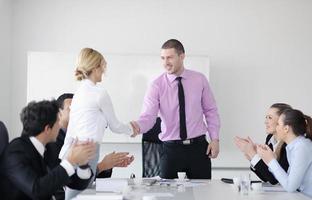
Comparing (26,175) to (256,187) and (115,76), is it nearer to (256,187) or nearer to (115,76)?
(256,187)

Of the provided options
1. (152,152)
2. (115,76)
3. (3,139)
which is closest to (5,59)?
(115,76)

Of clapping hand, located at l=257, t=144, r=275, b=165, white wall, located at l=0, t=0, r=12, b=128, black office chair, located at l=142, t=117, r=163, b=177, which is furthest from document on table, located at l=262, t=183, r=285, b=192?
white wall, located at l=0, t=0, r=12, b=128

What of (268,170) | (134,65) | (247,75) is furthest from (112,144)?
(268,170)

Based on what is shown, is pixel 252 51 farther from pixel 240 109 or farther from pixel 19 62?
pixel 19 62

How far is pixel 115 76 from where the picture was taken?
5254 millimetres

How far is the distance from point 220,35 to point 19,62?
2.46 meters

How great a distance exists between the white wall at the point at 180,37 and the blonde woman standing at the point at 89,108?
7.39ft

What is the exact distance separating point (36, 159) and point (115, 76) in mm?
3016

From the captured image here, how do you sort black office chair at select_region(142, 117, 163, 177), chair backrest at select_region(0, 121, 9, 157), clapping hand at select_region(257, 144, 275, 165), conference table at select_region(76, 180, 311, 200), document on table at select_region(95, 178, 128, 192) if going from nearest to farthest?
chair backrest at select_region(0, 121, 9, 157)
conference table at select_region(76, 180, 311, 200)
document on table at select_region(95, 178, 128, 192)
clapping hand at select_region(257, 144, 275, 165)
black office chair at select_region(142, 117, 163, 177)

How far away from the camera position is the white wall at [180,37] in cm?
546

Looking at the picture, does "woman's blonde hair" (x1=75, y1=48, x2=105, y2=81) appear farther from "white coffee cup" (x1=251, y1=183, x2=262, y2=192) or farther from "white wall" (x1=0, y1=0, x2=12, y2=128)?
"white wall" (x1=0, y1=0, x2=12, y2=128)

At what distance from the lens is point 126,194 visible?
8.93 feet

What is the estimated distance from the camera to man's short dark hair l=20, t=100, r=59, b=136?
2.32 m

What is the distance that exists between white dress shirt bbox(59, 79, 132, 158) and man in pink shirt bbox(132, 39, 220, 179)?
80 cm
